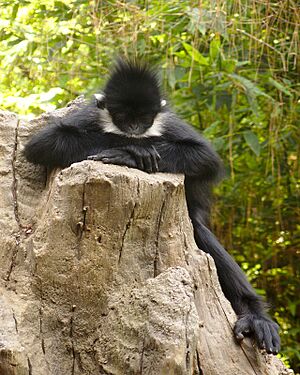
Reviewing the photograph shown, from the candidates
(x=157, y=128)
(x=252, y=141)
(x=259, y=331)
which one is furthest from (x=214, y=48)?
(x=259, y=331)

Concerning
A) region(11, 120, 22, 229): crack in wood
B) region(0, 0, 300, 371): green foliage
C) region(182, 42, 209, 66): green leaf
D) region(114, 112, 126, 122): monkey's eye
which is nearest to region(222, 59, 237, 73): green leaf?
region(0, 0, 300, 371): green foliage

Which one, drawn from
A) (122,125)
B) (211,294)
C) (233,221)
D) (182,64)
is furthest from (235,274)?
(233,221)

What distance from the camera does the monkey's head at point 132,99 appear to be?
382 cm

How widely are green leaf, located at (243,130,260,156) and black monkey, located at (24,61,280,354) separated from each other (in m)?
1.61

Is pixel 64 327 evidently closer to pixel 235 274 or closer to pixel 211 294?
pixel 211 294

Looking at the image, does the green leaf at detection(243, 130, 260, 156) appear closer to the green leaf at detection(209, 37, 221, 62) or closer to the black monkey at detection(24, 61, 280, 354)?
the green leaf at detection(209, 37, 221, 62)

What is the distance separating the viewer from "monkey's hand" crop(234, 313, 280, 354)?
342 centimetres

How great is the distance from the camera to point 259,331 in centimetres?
353

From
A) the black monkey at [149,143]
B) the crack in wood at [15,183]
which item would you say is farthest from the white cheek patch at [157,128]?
the crack in wood at [15,183]

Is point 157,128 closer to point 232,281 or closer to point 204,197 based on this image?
point 204,197

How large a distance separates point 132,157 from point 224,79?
267 centimetres

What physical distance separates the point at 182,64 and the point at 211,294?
2.55 metres

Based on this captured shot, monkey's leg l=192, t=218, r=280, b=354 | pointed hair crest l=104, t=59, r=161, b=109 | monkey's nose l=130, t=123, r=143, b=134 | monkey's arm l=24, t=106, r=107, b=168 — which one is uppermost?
pointed hair crest l=104, t=59, r=161, b=109

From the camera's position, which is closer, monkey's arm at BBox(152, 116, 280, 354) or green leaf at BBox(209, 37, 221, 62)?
monkey's arm at BBox(152, 116, 280, 354)
